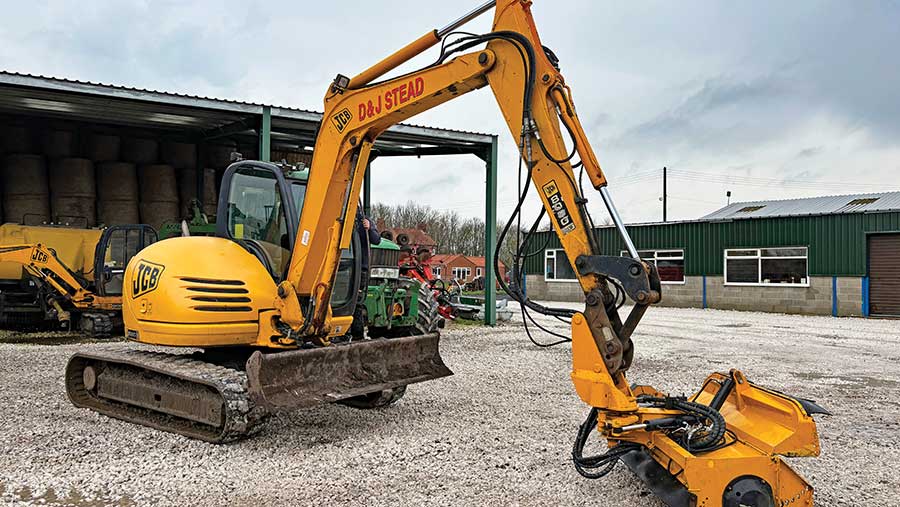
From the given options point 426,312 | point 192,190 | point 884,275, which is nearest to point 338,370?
point 426,312

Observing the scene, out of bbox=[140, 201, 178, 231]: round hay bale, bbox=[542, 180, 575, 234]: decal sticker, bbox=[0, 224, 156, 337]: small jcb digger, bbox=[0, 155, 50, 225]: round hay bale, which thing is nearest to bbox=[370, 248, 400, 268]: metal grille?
bbox=[0, 224, 156, 337]: small jcb digger

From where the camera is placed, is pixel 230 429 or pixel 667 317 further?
pixel 667 317

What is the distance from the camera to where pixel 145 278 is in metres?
6.21

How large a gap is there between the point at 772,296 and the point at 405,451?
21261 millimetres

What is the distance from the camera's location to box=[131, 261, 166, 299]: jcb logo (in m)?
6.09

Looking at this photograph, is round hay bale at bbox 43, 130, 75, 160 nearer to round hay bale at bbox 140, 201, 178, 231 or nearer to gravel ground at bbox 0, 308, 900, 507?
round hay bale at bbox 140, 201, 178, 231

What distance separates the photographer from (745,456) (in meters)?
3.98

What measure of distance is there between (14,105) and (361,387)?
476 inches

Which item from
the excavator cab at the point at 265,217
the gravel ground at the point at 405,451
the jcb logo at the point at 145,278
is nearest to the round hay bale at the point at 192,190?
the gravel ground at the point at 405,451

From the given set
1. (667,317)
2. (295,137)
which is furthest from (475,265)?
(295,137)

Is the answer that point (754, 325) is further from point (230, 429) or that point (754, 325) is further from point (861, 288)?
point (230, 429)

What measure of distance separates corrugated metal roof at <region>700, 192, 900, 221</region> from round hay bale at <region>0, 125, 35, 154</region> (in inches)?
871

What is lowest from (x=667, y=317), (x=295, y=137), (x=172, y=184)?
(x=667, y=317)

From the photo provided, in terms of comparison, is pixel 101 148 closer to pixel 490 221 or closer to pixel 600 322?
pixel 490 221
